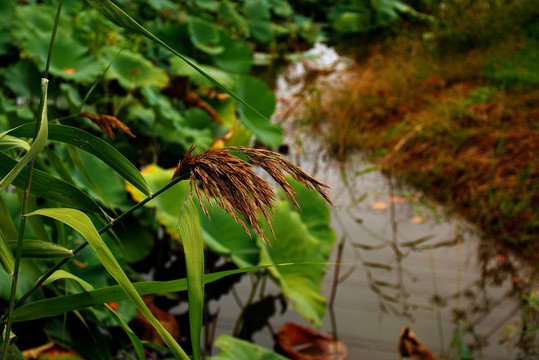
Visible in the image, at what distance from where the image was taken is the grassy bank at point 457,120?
2258 millimetres

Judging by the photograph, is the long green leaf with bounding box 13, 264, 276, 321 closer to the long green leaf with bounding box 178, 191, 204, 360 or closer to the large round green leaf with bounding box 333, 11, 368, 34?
the long green leaf with bounding box 178, 191, 204, 360

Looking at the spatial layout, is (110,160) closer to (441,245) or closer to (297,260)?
(297,260)

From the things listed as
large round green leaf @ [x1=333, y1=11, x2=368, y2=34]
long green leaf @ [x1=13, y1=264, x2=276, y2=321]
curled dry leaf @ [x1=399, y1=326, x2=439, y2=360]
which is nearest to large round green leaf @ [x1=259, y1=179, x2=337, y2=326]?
curled dry leaf @ [x1=399, y1=326, x2=439, y2=360]

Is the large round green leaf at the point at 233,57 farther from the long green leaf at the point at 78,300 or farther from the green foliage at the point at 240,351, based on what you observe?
the long green leaf at the point at 78,300

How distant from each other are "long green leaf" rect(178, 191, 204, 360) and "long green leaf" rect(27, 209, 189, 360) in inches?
1.1

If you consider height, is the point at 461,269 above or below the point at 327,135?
below

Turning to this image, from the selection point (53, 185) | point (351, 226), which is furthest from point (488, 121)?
point (53, 185)

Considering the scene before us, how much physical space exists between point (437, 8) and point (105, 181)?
4.31 metres

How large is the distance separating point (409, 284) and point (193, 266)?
1.41m

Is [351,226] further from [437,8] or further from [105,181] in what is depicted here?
[437,8]

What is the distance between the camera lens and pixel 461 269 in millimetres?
1807

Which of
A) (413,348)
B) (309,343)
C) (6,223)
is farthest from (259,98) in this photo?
(6,223)

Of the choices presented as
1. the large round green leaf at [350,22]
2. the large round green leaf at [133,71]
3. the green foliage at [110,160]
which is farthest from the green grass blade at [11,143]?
the large round green leaf at [350,22]

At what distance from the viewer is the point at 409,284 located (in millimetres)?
1721
